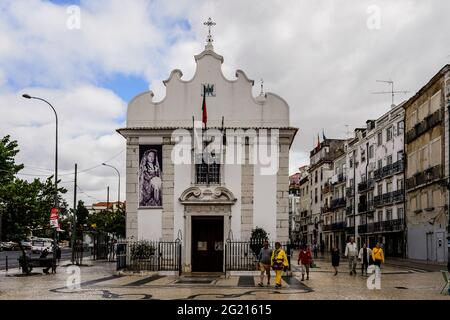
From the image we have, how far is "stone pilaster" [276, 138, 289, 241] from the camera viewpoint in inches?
1243

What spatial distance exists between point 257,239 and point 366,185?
45448 millimetres

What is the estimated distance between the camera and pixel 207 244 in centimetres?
3234

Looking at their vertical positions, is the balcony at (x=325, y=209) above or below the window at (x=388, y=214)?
above

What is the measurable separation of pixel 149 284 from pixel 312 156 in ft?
285

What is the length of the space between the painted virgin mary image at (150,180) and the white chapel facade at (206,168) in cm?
5

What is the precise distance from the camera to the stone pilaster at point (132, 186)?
3212cm

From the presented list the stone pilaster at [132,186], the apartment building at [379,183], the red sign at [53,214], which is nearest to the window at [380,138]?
the apartment building at [379,183]

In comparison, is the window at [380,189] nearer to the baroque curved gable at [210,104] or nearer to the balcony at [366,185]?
the balcony at [366,185]

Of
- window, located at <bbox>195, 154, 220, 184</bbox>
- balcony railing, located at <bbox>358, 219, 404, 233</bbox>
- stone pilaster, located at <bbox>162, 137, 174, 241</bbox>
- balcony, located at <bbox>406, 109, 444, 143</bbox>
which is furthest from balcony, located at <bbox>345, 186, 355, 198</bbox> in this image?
stone pilaster, located at <bbox>162, 137, 174, 241</bbox>

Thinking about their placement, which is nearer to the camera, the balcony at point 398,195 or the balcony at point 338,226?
the balcony at point 398,195
